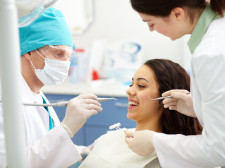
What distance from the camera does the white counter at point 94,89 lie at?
266cm

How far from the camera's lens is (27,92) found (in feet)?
4.97

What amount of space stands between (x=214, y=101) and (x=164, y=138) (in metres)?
0.27

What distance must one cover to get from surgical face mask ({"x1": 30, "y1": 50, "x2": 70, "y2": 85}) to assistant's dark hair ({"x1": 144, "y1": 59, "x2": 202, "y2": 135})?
0.47 meters

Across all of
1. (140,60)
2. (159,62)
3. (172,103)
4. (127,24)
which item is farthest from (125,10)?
(172,103)

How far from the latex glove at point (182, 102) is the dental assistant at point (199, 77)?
173 millimetres

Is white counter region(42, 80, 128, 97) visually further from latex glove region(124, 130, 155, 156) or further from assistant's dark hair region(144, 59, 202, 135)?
latex glove region(124, 130, 155, 156)

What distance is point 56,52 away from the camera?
5.18 ft

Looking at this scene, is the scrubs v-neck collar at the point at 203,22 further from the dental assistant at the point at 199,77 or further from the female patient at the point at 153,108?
the female patient at the point at 153,108

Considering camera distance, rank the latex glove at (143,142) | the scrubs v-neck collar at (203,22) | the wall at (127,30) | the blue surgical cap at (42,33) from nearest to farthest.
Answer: the scrubs v-neck collar at (203,22) → the latex glove at (143,142) → the blue surgical cap at (42,33) → the wall at (127,30)

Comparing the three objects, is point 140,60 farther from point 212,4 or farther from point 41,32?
point 212,4

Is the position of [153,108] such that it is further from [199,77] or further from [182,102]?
[199,77]

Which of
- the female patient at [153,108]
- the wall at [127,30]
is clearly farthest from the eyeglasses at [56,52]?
the wall at [127,30]

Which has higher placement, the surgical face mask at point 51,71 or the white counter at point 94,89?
the surgical face mask at point 51,71

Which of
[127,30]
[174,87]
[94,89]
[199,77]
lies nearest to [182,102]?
[174,87]
